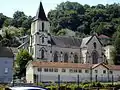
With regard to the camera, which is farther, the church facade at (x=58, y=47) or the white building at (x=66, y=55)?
the church facade at (x=58, y=47)

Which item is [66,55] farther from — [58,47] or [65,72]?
[65,72]

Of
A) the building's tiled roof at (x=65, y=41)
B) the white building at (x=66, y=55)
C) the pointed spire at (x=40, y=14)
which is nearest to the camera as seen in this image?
the white building at (x=66, y=55)

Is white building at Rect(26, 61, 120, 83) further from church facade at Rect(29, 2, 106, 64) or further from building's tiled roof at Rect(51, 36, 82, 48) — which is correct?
building's tiled roof at Rect(51, 36, 82, 48)

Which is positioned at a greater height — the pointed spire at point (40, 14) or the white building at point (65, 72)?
the pointed spire at point (40, 14)

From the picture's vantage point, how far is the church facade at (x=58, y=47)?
83000 mm

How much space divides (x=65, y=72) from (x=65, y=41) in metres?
24.3

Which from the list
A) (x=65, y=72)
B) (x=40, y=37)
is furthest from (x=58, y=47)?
(x=65, y=72)

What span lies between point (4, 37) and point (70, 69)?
5612 cm

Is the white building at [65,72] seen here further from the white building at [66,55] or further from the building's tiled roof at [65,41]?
the building's tiled roof at [65,41]

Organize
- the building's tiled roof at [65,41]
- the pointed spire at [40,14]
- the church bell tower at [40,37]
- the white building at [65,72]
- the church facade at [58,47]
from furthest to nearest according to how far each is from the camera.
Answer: the building's tiled roof at [65,41]
the pointed spire at [40,14]
the church facade at [58,47]
the church bell tower at [40,37]
the white building at [65,72]

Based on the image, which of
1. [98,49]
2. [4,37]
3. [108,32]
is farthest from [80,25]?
[98,49]

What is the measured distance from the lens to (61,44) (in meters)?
87.1

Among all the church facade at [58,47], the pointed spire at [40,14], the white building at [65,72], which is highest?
the pointed spire at [40,14]

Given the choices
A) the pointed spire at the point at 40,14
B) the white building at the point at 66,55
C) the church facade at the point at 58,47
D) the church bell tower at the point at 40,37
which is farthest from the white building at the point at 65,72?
the pointed spire at the point at 40,14
